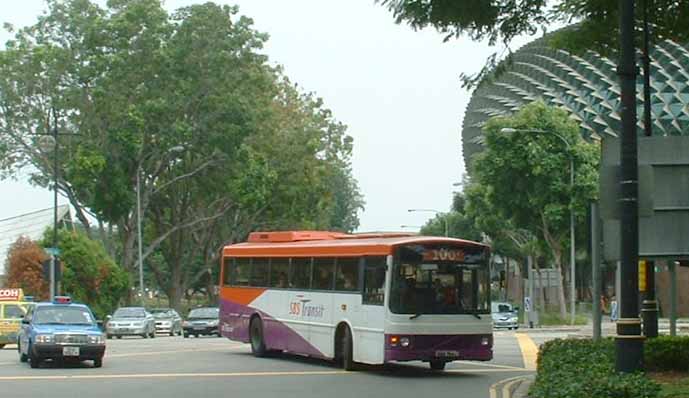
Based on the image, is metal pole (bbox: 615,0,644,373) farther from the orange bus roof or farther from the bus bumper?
the orange bus roof

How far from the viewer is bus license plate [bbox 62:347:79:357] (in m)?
26.3

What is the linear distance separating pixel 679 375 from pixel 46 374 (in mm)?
12696

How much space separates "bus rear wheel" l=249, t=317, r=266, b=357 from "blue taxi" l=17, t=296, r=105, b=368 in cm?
486

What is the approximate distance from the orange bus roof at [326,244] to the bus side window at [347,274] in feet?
0.50

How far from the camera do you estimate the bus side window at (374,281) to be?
24.7 m

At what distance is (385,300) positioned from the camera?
24.4m

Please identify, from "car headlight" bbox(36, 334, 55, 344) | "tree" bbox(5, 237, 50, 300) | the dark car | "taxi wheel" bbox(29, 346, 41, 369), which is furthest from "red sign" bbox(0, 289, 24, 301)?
"car headlight" bbox(36, 334, 55, 344)

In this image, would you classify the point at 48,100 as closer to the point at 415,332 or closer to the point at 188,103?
the point at 188,103

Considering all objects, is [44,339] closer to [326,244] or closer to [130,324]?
[326,244]

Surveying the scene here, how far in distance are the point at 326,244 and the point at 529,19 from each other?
331 inches

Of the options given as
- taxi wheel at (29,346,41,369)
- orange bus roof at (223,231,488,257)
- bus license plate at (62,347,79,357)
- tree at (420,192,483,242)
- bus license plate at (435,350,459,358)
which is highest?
tree at (420,192,483,242)

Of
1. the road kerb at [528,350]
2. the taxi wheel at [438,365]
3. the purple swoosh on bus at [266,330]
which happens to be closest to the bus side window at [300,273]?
the purple swoosh on bus at [266,330]

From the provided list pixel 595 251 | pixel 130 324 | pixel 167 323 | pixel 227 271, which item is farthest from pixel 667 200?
pixel 167 323

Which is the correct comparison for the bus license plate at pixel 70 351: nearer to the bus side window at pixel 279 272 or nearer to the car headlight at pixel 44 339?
the car headlight at pixel 44 339
